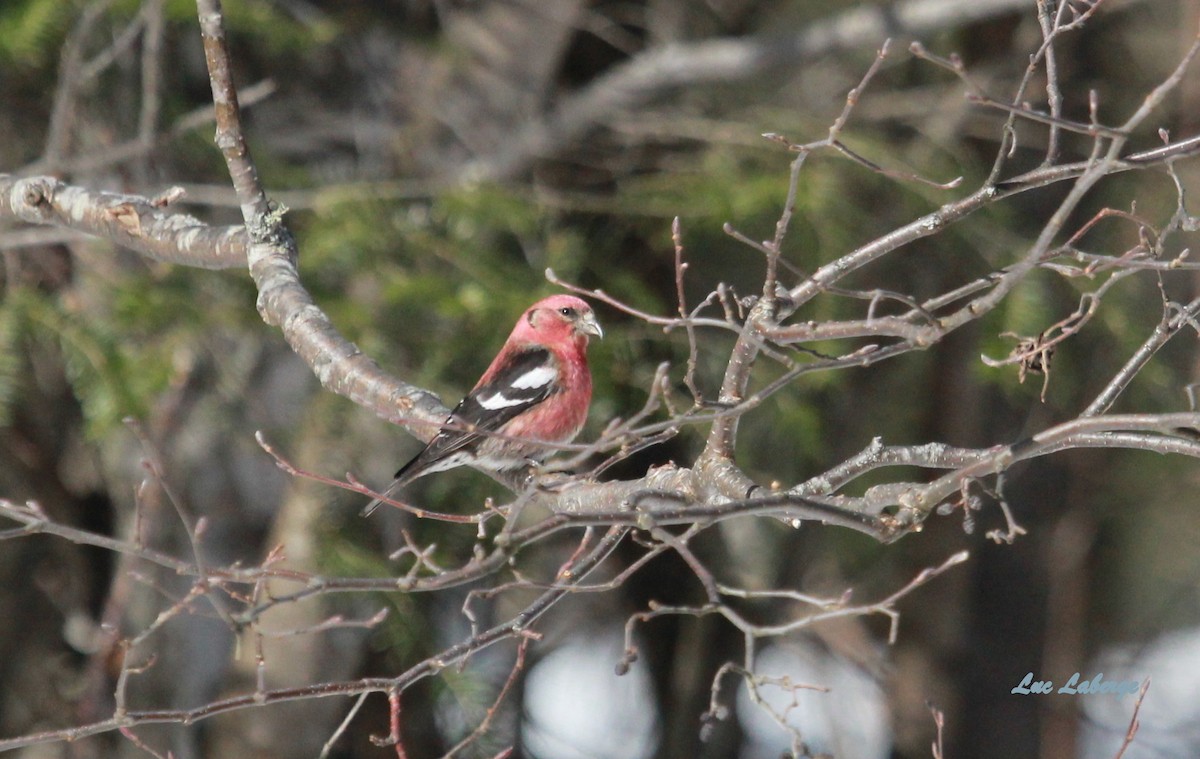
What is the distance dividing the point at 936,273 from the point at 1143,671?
383 cm

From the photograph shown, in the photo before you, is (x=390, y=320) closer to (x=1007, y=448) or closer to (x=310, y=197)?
(x=310, y=197)

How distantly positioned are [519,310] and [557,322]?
0.33 m

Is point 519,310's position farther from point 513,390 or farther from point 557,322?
point 513,390

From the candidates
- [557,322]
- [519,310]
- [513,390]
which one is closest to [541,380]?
[513,390]

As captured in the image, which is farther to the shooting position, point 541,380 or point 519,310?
point 519,310

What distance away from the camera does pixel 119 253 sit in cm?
567

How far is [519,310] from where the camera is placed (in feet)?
16.4

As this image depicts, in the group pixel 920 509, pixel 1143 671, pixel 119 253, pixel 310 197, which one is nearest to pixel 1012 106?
pixel 920 509

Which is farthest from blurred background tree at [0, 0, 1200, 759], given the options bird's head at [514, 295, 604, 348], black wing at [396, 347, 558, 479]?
black wing at [396, 347, 558, 479]

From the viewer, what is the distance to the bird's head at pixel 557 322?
4.68m

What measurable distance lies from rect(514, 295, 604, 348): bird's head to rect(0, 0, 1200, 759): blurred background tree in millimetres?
309

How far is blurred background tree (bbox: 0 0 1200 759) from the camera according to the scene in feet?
17.0

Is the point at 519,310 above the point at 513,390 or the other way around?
above

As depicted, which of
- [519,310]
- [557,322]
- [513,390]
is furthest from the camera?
[519,310]
